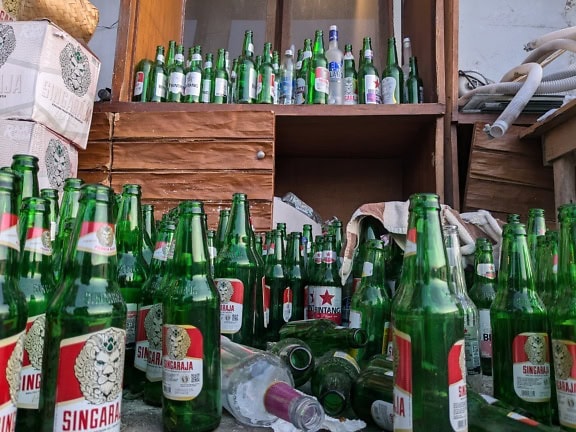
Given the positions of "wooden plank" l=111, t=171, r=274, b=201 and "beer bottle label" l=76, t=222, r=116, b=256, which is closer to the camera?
"beer bottle label" l=76, t=222, r=116, b=256

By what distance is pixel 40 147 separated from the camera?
1.53m

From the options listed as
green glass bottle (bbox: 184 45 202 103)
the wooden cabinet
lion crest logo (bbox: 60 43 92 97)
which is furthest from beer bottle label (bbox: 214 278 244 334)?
green glass bottle (bbox: 184 45 202 103)

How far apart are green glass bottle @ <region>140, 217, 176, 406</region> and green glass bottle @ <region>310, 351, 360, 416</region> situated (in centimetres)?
25

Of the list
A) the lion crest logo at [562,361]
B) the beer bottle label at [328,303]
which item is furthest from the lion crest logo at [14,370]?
the beer bottle label at [328,303]

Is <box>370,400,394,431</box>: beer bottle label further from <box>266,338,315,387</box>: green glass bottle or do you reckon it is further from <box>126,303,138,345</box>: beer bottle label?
<box>126,303,138,345</box>: beer bottle label

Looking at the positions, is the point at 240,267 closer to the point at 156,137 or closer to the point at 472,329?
the point at 472,329

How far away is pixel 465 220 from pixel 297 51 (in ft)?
5.43

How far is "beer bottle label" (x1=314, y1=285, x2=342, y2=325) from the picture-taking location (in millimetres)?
1201

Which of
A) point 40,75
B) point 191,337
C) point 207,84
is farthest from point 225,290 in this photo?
point 207,84

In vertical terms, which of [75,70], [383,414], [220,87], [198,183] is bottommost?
[383,414]

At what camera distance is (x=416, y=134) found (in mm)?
2041

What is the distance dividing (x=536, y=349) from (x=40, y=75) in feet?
5.22

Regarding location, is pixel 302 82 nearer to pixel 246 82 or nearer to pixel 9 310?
pixel 246 82

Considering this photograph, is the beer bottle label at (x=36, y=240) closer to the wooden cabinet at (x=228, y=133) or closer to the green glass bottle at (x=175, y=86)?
Answer: the wooden cabinet at (x=228, y=133)
